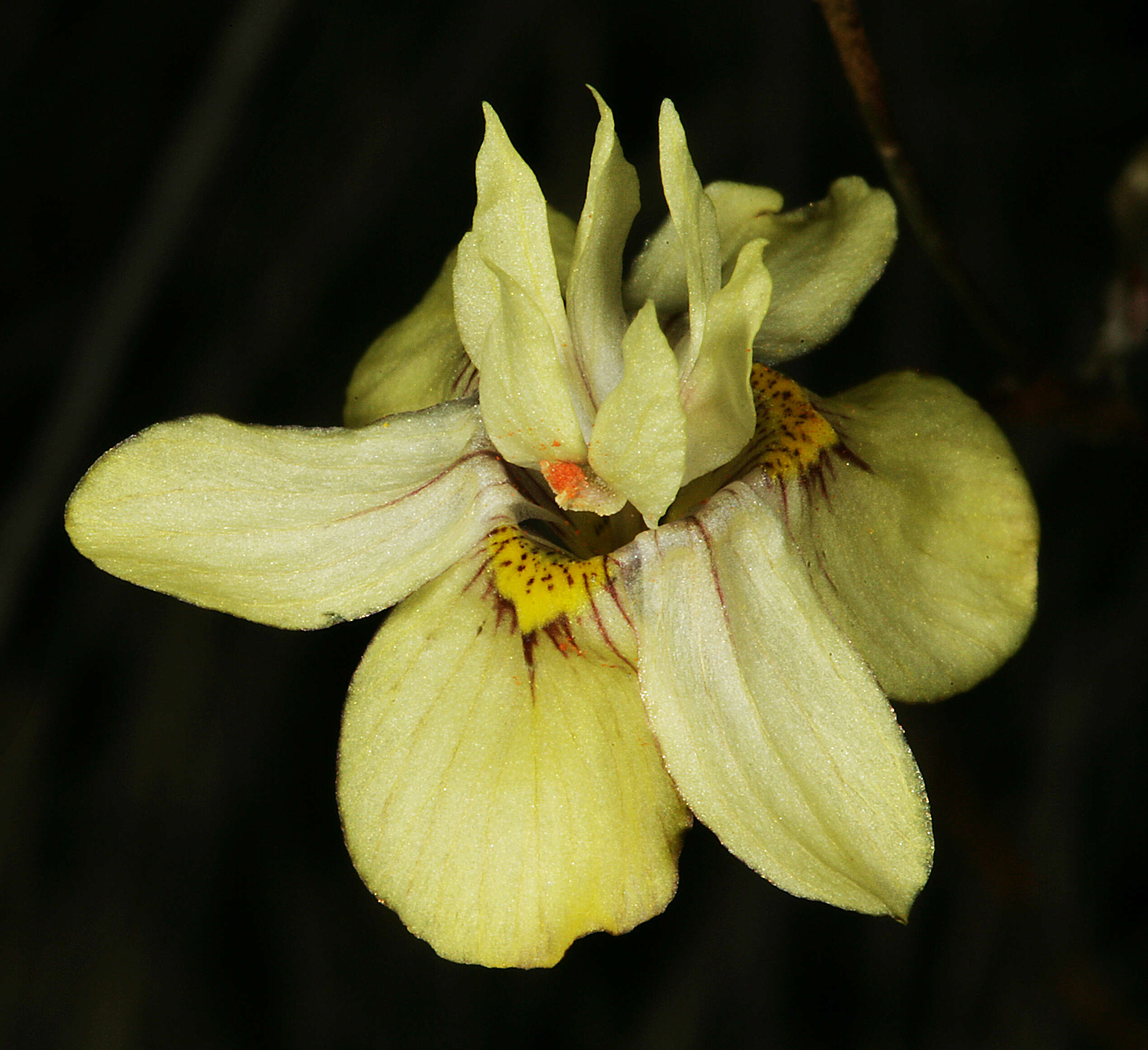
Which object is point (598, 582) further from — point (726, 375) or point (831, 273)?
point (831, 273)

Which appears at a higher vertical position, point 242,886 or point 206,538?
point 206,538

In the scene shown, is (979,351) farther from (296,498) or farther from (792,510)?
(296,498)

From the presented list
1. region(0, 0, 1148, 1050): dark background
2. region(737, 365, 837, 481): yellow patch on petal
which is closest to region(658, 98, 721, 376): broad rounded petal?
region(737, 365, 837, 481): yellow patch on petal

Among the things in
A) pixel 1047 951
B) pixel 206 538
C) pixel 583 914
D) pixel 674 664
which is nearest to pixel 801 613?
pixel 674 664

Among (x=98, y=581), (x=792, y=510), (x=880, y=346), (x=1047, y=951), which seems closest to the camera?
(x=792, y=510)

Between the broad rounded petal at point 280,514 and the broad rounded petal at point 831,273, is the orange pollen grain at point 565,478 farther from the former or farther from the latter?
the broad rounded petal at point 831,273
